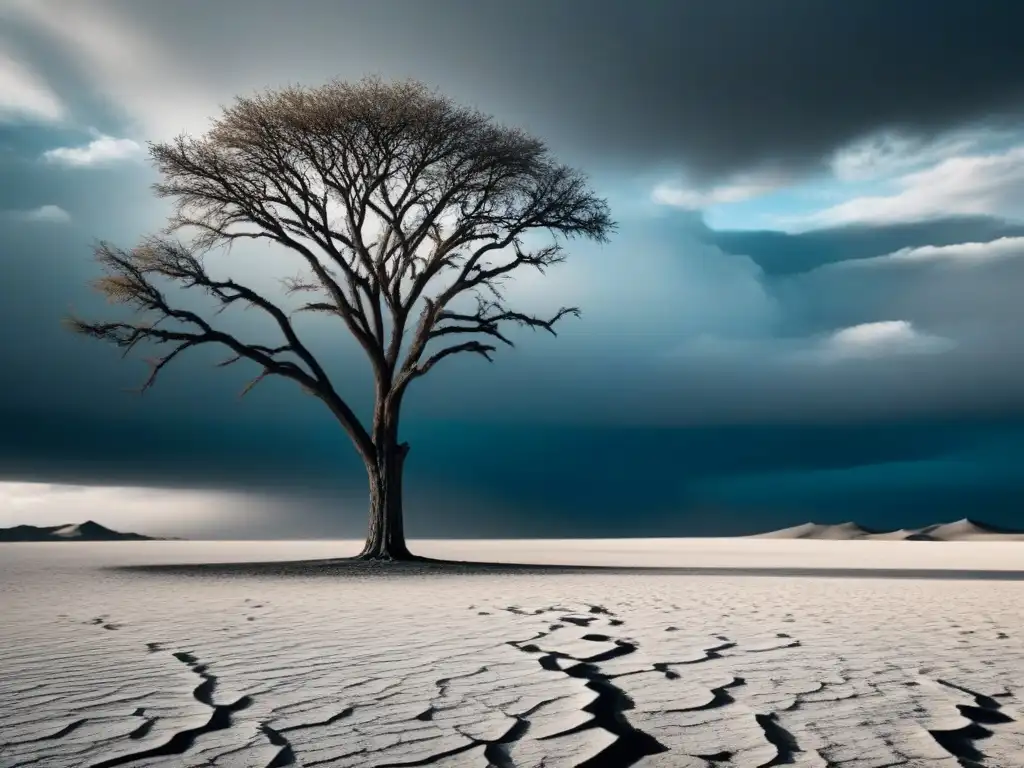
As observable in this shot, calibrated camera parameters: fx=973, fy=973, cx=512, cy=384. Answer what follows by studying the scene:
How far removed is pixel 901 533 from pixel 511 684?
222ft

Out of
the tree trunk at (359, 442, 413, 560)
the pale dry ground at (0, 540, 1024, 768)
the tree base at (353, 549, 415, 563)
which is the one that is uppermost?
the tree trunk at (359, 442, 413, 560)

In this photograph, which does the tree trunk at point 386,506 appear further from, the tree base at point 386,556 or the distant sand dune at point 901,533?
the distant sand dune at point 901,533

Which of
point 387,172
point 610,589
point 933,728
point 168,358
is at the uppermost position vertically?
point 387,172

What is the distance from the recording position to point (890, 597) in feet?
38.9

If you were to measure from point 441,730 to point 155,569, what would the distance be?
16.6 metres

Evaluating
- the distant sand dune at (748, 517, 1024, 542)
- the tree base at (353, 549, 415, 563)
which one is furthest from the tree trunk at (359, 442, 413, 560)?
the distant sand dune at (748, 517, 1024, 542)

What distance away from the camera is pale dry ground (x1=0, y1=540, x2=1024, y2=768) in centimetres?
381

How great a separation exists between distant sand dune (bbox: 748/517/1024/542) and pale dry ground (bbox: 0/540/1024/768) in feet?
194

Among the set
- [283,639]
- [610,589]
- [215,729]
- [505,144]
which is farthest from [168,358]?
[215,729]

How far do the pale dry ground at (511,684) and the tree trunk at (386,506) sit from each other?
10.5m

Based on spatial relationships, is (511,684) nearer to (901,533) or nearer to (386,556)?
(386,556)

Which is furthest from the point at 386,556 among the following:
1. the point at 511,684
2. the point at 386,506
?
the point at 511,684

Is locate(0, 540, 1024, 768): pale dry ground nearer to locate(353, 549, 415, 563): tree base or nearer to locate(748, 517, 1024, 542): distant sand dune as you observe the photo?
locate(353, 549, 415, 563): tree base

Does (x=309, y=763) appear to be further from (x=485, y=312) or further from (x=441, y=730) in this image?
(x=485, y=312)
